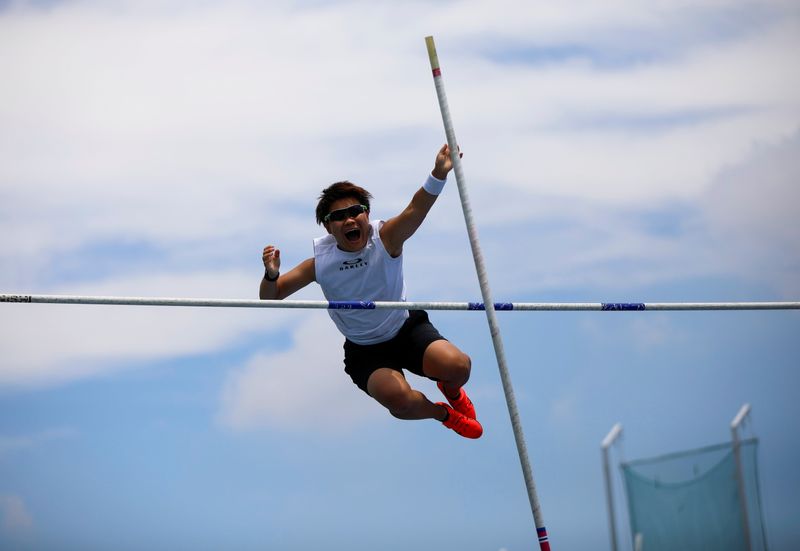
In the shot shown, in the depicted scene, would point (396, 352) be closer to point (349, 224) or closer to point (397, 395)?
point (397, 395)

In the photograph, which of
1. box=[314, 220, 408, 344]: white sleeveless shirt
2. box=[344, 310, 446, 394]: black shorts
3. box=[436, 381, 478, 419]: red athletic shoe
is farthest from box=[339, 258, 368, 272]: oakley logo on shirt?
box=[436, 381, 478, 419]: red athletic shoe

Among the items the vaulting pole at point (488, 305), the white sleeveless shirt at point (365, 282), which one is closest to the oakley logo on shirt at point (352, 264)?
the white sleeveless shirt at point (365, 282)

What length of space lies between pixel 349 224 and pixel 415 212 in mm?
494

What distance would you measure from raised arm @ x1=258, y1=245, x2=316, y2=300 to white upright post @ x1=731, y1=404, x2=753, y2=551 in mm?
3182

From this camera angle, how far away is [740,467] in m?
7.88

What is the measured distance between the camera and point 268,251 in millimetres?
8453

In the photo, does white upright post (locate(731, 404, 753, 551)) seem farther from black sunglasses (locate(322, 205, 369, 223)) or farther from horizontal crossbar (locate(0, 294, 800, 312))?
black sunglasses (locate(322, 205, 369, 223))

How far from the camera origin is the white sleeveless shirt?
8.55m

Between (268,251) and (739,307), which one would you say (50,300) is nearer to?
(268,251)

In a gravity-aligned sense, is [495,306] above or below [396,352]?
above

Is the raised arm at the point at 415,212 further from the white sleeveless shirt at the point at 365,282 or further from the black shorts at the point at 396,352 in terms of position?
the black shorts at the point at 396,352

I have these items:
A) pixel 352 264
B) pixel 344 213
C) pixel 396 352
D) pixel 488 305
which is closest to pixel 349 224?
pixel 344 213

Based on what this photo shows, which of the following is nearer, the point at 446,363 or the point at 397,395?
the point at 397,395

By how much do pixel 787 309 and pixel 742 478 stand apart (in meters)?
2.41
